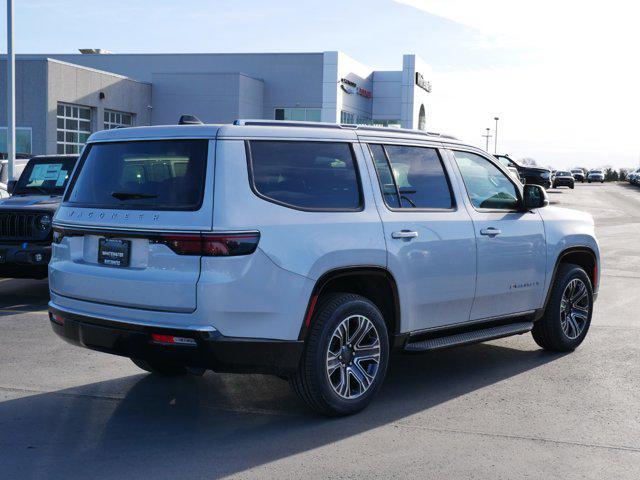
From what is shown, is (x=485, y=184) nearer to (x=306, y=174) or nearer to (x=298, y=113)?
(x=306, y=174)

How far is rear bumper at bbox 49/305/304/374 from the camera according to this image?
200 inches

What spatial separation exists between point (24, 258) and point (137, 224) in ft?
18.3

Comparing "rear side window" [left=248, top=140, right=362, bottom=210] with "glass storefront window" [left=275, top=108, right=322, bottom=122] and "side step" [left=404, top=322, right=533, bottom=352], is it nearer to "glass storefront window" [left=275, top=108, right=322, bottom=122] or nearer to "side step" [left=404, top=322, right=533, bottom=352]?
"side step" [left=404, top=322, right=533, bottom=352]

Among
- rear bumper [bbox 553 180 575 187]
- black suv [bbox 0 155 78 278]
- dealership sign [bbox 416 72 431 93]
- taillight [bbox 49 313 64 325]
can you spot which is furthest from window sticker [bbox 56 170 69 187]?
rear bumper [bbox 553 180 575 187]

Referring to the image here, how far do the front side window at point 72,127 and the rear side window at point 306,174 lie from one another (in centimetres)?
3658

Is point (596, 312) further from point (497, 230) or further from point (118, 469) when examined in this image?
point (118, 469)

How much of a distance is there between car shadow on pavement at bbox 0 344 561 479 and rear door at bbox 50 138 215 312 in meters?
0.82

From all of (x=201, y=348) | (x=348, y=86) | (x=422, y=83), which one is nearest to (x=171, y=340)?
(x=201, y=348)

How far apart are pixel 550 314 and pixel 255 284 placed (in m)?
3.58

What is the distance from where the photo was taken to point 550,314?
7.70m

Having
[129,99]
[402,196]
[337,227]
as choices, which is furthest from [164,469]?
[129,99]

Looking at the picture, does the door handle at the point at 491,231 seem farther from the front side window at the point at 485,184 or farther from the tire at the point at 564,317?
the tire at the point at 564,317

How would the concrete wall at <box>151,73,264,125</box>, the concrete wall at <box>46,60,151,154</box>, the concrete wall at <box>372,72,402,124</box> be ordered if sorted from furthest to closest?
1. the concrete wall at <box>372,72,402,124</box>
2. the concrete wall at <box>151,73,264,125</box>
3. the concrete wall at <box>46,60,151,154</box>

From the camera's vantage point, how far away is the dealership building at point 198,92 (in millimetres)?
39188
